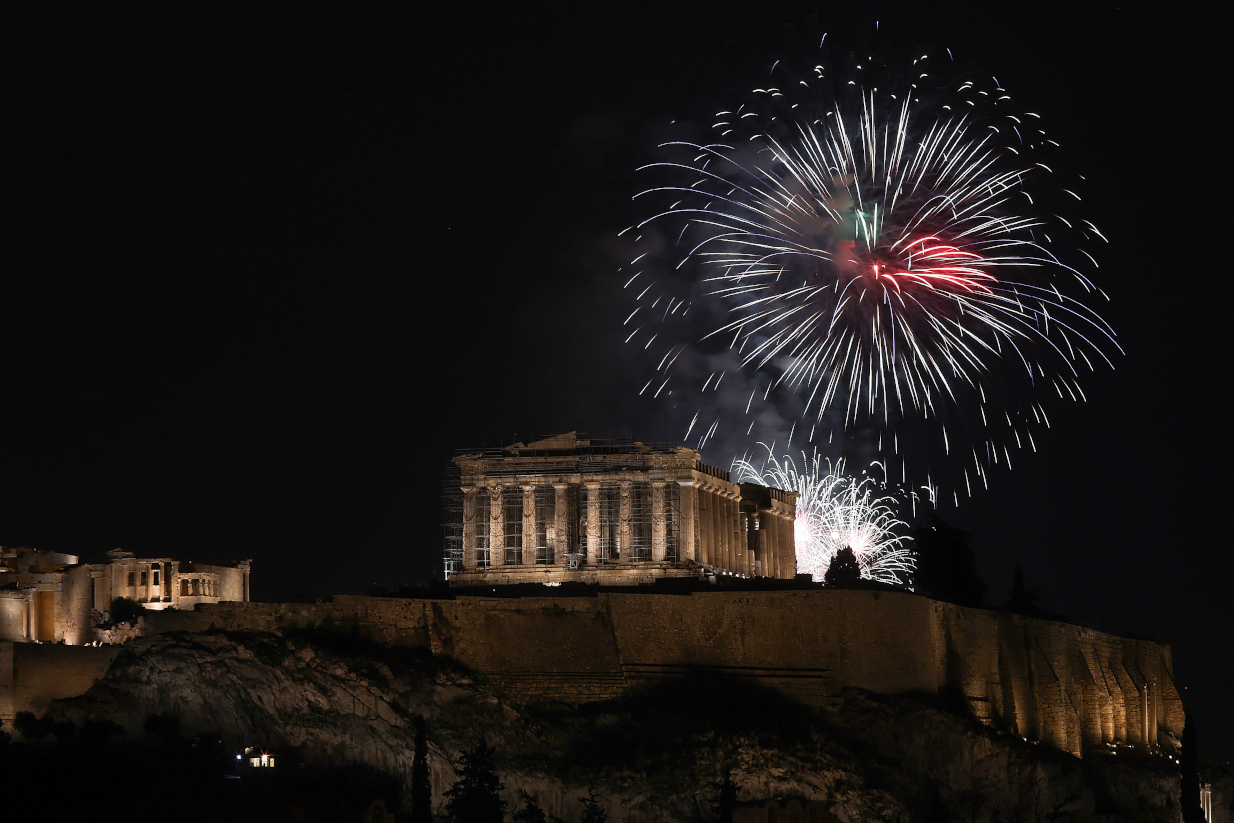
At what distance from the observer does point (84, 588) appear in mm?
80688

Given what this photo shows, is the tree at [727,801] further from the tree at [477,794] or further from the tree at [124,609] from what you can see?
the tree at [124,609]

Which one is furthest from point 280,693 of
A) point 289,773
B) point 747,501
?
point 747,501

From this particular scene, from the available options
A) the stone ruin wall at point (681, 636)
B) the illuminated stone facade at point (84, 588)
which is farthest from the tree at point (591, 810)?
the illuminated stone facade at point (84, 588)

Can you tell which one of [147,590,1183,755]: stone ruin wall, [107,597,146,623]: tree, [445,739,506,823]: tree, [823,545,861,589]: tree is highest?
[823,545,861,589]: tree

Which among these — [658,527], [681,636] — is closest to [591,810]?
[681,636]

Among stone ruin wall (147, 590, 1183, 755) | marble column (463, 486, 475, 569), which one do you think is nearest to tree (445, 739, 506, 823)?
stone ruin wall (147, 590, 1183, 755)

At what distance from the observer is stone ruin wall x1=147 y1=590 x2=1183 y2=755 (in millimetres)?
73188

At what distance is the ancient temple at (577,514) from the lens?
87938 millimetres

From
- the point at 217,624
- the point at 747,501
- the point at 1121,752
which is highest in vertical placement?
the point at 747,501

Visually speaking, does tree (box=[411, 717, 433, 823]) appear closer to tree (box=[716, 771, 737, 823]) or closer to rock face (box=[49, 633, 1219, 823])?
rock face (box=[49, 633, 1219, 823])

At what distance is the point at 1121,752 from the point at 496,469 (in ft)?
105

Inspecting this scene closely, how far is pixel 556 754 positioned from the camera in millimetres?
68188

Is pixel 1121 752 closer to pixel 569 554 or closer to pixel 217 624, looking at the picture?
pixel 569 554

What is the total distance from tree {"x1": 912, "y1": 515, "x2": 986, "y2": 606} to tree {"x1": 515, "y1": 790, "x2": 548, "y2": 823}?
37.2 metres
